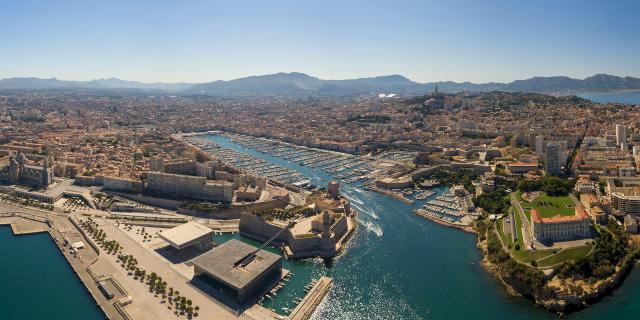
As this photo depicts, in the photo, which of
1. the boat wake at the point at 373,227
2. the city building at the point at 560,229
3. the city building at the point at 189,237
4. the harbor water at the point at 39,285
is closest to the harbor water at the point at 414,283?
the boat wake at the point at 373,227

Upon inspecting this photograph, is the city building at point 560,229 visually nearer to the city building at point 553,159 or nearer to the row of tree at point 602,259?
the row of tree at point 602,259

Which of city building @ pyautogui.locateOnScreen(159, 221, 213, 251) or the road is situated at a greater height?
the road

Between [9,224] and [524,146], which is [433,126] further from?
[9,224]

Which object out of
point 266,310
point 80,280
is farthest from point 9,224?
point 266,310

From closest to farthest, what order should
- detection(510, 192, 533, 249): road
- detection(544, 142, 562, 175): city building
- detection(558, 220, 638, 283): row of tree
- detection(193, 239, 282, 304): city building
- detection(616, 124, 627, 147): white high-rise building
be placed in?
detection(193, 239, 282, 304): city building, detection(558, 220, 638, 283): row of tree, detection(510, 192, 533, 249): road, detection(544, 142, 562, 175): city building, detection(616, 124, 627, 147): white high-rise building

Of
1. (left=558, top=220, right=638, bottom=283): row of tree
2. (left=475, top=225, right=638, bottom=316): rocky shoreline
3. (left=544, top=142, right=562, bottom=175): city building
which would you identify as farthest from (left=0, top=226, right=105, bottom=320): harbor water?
(left=544, top=142, right=562, bottom=175): city building

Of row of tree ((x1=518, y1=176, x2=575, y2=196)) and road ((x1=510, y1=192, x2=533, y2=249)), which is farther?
row of tree ((x1=518, y1=176, x2=575, y2=196))

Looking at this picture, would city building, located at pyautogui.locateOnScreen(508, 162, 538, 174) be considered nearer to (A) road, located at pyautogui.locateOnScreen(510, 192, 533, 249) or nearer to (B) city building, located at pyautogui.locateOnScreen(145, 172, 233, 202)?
(A) road, located at pyautogui.locateOnScreen(510, 192, 533, 249)

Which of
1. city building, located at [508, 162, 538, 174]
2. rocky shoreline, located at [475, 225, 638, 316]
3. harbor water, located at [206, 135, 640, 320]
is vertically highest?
city building, located at [508, 162, 538, 174]
